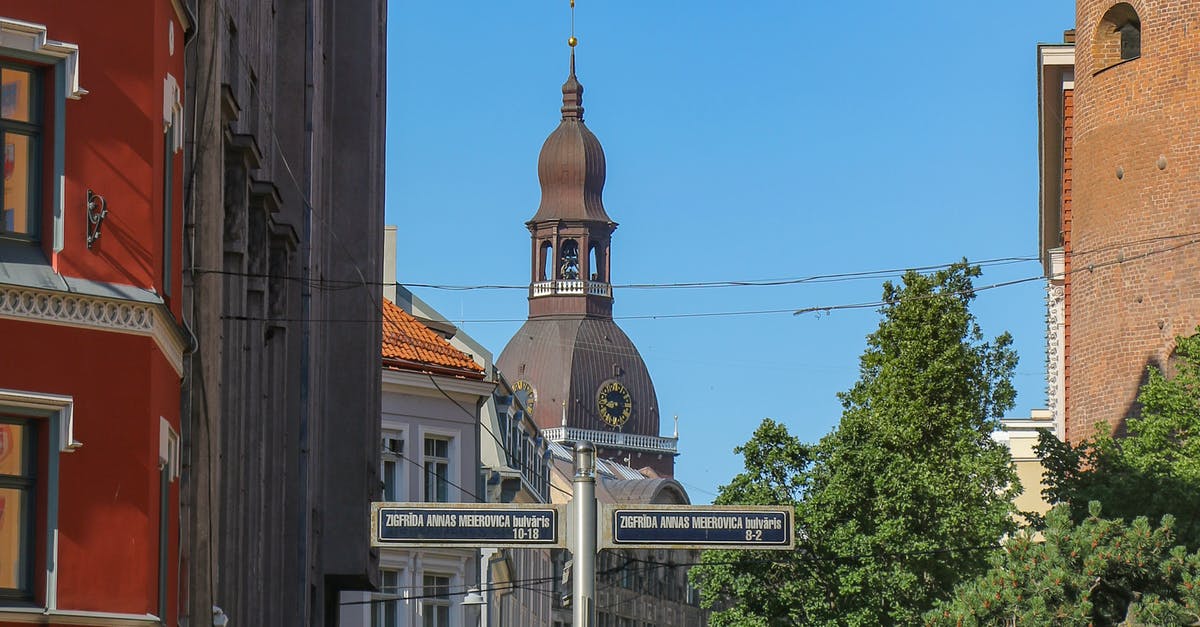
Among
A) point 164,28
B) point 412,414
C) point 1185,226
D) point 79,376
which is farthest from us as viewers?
point 412,414

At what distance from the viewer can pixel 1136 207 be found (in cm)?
4816

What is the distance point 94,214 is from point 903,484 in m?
23.8

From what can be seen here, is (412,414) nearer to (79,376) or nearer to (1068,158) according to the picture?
(1068,158)

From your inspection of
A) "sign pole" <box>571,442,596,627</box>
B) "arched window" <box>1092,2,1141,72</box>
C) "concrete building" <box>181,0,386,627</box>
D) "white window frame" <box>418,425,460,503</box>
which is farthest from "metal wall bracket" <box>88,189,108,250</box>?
"arched window" <box>1092,2,1141,72</box>

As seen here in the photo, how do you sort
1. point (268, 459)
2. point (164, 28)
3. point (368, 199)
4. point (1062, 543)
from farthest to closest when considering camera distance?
point (368, 199), point (1062, 543), point (268, 459), point (164, 28)

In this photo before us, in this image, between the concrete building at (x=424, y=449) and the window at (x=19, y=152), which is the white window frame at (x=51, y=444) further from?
the concrete building at (x=424, y=449)

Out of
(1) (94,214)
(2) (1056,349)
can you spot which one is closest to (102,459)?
(1) (94,214)

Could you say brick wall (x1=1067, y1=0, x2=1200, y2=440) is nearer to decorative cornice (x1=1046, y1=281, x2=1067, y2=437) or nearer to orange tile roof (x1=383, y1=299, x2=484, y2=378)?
decorative cornice (x1=1046, y1=281, x2=1067, y2=437)

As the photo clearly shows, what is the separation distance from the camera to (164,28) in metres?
18.4

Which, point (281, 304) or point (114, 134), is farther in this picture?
point (281, 304)

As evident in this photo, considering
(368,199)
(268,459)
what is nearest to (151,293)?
(268,459)

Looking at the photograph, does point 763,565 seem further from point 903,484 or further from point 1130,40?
point 1130,40

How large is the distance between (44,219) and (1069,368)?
38270mm

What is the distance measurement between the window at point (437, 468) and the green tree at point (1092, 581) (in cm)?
2491
